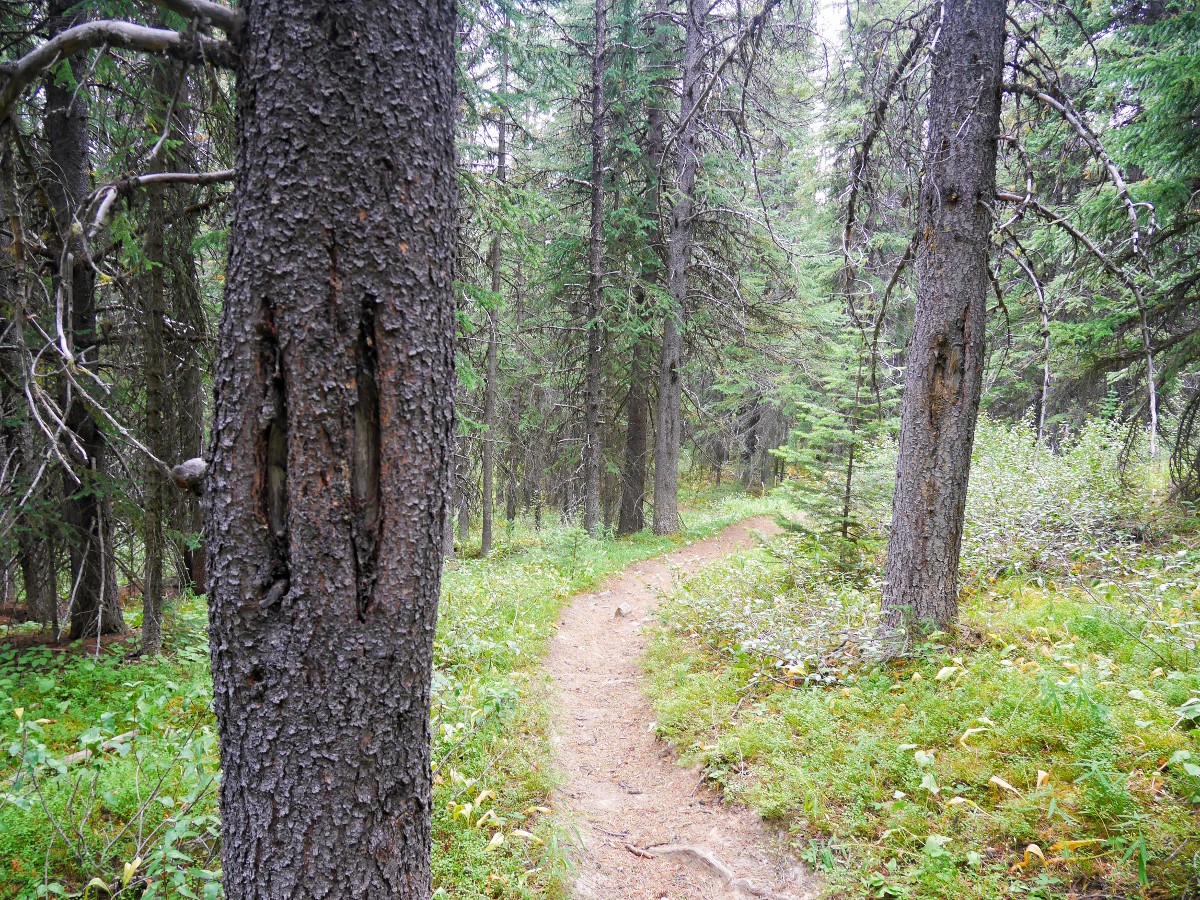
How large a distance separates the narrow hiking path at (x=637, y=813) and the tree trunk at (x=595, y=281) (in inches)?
242

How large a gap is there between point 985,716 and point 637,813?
2523 millimetres

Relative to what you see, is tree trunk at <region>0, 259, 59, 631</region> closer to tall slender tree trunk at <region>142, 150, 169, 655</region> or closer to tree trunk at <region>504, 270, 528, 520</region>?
tall slender tree trunk at <region>142, 150, 169, 655</region>

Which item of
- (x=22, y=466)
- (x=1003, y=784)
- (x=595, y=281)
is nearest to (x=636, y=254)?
(x=595, y=281)

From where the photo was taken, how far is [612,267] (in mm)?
14336

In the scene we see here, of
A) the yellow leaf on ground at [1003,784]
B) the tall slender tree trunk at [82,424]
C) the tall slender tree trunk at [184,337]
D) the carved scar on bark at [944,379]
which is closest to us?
the yellow leaf on ground at [1003,784]

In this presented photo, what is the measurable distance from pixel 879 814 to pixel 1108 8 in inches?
501

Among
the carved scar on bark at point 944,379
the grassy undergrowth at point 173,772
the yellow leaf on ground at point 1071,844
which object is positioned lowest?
the grassy undergrowth at point 173,772

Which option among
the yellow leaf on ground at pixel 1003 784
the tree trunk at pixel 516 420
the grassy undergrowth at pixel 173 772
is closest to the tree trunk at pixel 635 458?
the tree trunk at pixel 516 420

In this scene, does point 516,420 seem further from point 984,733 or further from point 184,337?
point 984,733

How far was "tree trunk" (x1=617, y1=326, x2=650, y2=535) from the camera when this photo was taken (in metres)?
15.3

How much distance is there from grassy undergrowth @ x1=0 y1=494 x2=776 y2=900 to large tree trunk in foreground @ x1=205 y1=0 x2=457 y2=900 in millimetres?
1219

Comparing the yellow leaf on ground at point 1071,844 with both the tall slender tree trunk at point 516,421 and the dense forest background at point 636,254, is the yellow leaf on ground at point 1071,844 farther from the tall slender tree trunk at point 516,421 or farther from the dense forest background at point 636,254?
the tall slender tree trunk at point 516,421

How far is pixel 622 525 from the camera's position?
15445mm

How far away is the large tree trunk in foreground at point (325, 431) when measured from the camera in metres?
1.72
